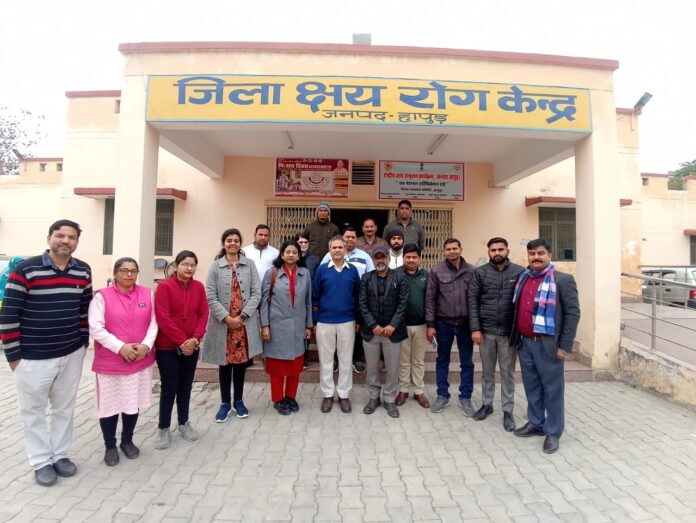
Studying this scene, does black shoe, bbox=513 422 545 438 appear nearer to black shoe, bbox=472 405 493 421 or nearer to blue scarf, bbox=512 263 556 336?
black shoe, bbox=472 405 493 421

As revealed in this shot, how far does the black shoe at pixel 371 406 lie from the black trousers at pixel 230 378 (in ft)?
3.88

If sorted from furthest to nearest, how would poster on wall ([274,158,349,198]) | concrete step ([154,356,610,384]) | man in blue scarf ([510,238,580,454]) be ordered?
poster on wall ([274,158,349,198]) → concrete step ([154,356,610,384]) → man in blue scarf ([510,238,580,454])

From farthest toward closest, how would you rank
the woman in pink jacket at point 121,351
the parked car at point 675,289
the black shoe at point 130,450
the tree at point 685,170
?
the tree at point 685,170, the parked car at point 675,289, the black shoe at point 130,450, the woman in pink jacket at point 121,351

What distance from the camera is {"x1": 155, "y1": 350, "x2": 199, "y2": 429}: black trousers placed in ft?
9.25

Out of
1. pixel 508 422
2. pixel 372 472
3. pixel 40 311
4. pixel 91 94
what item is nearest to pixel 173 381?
pixel 40 311

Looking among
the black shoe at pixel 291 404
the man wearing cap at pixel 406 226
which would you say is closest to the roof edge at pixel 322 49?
the man wearing cap at pixel 406 226

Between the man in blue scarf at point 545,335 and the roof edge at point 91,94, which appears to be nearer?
the man in blue scarf at point 545,335

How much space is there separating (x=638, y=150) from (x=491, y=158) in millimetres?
3460

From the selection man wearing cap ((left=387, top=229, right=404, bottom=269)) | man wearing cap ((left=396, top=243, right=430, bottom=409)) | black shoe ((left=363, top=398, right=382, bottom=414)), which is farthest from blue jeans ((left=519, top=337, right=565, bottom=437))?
man wearing cap ((left=387, top=229, right=404, bottom=269))

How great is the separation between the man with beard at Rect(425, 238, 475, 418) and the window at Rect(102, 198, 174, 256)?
543 cm

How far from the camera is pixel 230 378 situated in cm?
338

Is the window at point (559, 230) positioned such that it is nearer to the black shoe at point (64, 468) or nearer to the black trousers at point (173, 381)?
the black trousers at point (173, 381)

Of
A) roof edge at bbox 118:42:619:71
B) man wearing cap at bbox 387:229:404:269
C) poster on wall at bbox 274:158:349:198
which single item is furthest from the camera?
poster on wall at bbox 274:158:349:198

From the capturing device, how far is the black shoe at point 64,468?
8.03 ft
